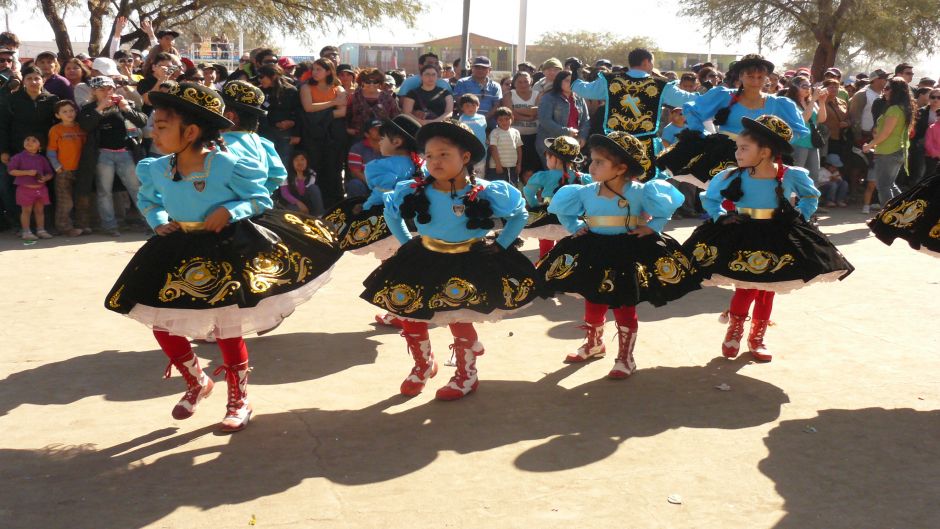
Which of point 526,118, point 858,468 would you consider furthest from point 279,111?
point 858,468

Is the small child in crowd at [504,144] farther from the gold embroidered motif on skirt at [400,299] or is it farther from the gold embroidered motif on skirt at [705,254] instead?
the gold embroidered motif on skirt at [400,299]

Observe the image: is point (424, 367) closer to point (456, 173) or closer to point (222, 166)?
point (456, 173)

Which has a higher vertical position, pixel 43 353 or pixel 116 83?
pixel 116 83

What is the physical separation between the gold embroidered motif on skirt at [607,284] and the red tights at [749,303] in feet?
4.04

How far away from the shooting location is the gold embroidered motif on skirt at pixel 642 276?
5.79m

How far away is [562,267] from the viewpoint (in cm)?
600

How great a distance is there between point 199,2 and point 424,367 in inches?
971

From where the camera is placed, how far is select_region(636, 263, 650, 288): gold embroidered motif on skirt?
5.79 meters

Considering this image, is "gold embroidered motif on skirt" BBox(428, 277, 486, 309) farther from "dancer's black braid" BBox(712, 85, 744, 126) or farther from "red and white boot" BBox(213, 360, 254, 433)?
"dancer's black braid" BBox(712, 85, 744, 126)

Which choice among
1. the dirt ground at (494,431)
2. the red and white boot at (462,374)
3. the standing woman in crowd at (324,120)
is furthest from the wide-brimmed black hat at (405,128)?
the standing woman in crowd at (324,120)

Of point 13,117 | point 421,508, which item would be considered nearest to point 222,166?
point 421,508

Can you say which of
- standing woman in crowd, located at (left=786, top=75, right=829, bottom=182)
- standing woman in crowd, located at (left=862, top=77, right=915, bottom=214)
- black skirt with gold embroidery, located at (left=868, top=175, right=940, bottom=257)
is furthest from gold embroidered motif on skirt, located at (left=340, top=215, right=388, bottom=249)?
standing woman in crowd, located at (left=862, top=77, right=915, bottom=214)

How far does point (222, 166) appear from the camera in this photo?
16.8ft

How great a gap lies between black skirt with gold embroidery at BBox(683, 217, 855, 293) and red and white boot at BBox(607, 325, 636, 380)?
2.14 feet
